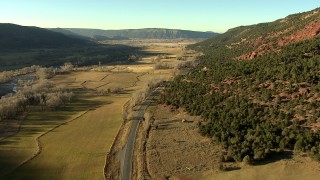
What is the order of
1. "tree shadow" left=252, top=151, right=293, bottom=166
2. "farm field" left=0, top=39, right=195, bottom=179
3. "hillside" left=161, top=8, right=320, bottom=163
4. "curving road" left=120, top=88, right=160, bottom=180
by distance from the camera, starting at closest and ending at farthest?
"tree shadow" left=252, top=151, right=293, bottom=166 → "curving road" left=120, top=88, right=160, bottom=180 → "hillside" left=161, top=8, right=320, bottom=163 → "farm field" left=0, top=39, right=195, bottom=179

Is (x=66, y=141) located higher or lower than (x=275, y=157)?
lower

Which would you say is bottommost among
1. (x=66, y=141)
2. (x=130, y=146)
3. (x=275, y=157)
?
(x=66, y=141)

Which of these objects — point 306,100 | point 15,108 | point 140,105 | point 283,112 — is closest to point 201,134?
point 283,112

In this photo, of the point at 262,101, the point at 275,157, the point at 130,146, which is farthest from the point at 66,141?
the point at 262,101

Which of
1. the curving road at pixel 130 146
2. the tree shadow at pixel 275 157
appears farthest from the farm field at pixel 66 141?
the tree shadow at pixel 275 157

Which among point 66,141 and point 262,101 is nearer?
point 66,141

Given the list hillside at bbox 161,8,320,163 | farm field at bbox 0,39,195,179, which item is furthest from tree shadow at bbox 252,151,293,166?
farm field at bbox 0,39,195,179

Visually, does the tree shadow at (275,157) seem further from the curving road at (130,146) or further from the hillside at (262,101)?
the curving road at (130,146)

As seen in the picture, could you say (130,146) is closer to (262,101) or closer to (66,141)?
(66,141)

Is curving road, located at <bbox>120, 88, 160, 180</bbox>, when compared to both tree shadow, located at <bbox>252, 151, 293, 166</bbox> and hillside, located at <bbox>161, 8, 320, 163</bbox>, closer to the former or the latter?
hillside, located at <bbox>161, 8, 320, 163</bbox>
